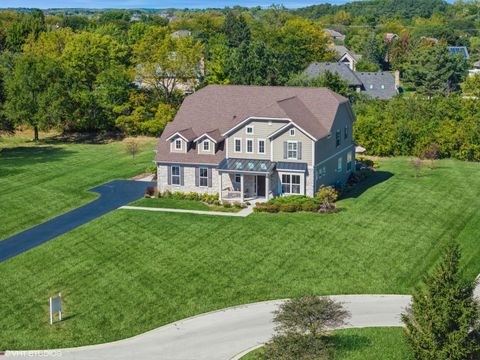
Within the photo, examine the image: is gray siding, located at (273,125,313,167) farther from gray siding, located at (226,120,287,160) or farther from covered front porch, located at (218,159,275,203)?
covered front porch, located at (218,159,275,203)

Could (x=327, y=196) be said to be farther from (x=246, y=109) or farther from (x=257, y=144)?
(x=246, y=109)

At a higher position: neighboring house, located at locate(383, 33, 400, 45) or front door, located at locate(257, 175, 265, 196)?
neighboring house, located at locate(383, 33, 400, 45)

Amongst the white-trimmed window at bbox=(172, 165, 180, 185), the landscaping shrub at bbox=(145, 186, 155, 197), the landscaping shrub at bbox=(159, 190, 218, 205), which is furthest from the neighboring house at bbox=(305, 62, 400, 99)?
the landscaping shrub at bbox=(145, 186, 155, 197)

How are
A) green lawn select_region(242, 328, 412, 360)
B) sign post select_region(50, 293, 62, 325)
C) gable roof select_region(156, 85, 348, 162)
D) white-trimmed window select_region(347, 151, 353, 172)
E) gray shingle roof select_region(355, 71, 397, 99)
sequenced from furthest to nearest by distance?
1. gray shingle roof select_region(355, 71, 397, 99)
2. white-trimmed window select_region(347, 151, 353, 172)
3. gable roof select_region(156, 85, 348, 162)
4. sign post select_region(50, 293, 62, 325)
5. green lawn select_region(242, 328, 412, 360)

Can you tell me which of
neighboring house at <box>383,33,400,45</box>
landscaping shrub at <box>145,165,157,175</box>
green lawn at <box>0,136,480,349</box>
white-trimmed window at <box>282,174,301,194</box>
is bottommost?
green lawn at <box>0,136,480,349</box>

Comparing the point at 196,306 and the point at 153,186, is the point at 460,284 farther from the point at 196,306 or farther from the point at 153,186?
the point at 153,186

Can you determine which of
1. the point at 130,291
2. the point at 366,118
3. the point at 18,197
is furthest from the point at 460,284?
the point at 366,118

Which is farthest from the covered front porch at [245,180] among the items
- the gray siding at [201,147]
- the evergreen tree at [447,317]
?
the evergreen tree at [447,317]

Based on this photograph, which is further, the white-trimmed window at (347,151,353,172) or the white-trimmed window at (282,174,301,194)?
the white-trimmed window at (347,151,353,172)
